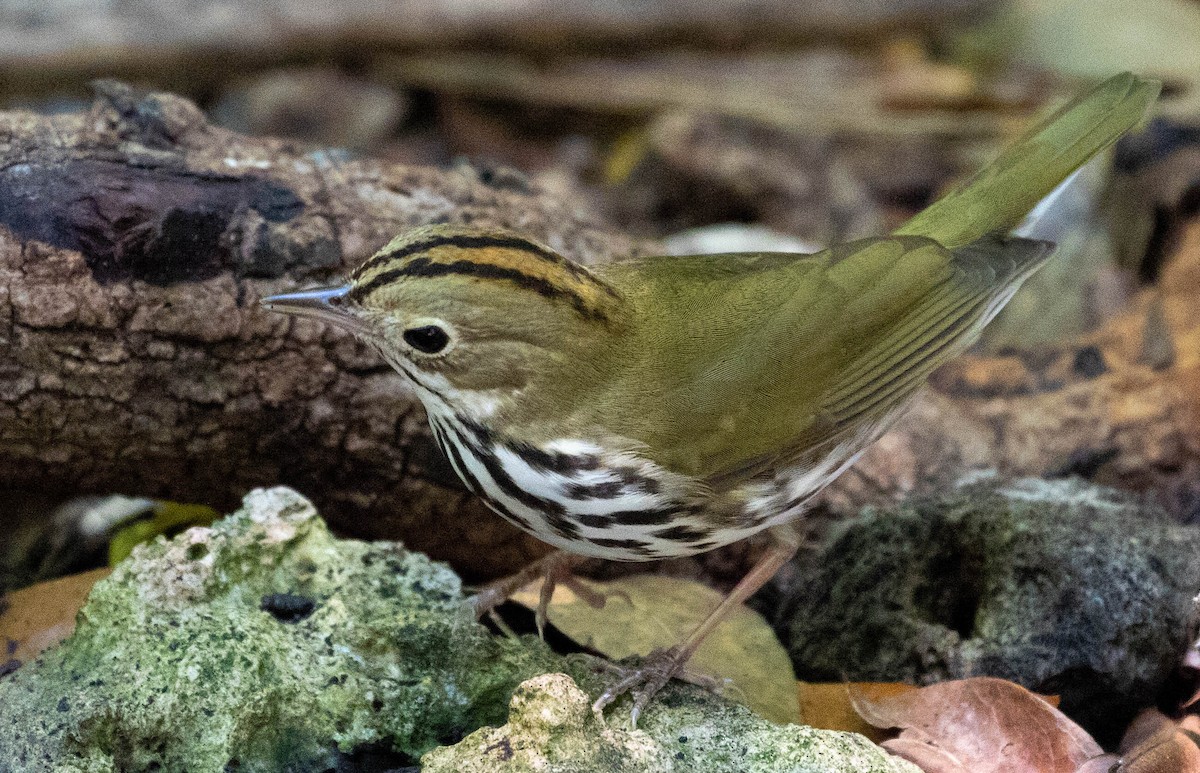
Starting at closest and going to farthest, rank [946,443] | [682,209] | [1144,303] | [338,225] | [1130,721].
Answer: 1. [1130,721]
2. [338,225]
3. [946,443]
4. [1144,303]
5. [682,209]

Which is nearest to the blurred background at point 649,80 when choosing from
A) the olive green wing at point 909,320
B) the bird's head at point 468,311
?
the olive green wing at point 909,320

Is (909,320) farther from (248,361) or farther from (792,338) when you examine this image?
(248,361)

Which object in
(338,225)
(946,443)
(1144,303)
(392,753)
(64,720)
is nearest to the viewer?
(64,720)

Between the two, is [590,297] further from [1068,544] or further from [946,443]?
[946,443]

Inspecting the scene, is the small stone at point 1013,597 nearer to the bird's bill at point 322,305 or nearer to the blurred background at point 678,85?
the bird's bill at point 322,305

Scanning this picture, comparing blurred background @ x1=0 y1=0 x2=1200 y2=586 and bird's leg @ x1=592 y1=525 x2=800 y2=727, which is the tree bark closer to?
bird's leg @ x1=592 y1=525 x2=800 y2=727

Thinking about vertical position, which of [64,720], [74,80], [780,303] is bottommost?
[64,720]

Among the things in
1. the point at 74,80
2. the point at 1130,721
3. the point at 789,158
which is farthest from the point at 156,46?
the point at 1130,721
